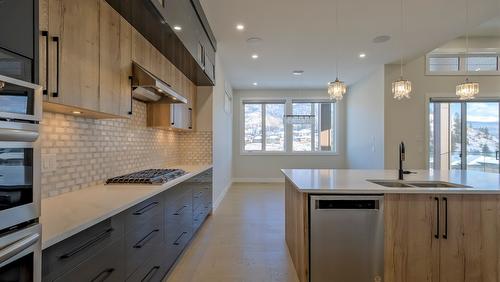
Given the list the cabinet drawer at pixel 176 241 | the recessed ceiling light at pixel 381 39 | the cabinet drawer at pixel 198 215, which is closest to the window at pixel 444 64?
the recessed ceiling light at pixel 381 39

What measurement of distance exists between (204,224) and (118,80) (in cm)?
Result: 264

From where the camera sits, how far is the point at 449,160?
5.91 metres

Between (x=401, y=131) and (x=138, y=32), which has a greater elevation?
(x=138, y=32)

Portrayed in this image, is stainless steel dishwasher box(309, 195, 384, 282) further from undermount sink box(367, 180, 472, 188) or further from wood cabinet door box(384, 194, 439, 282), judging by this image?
undermount sink box(367, 180, 472, 188)

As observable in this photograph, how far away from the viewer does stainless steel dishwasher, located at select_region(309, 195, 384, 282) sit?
210cm

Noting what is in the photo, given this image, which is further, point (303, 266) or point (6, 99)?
point (303, 266)

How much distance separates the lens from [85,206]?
1.58 m

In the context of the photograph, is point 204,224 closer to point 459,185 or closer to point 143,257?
point 143,257

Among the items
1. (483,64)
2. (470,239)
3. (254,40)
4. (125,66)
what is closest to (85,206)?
(125,66)

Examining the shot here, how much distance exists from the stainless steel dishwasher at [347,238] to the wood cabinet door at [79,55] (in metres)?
1.75

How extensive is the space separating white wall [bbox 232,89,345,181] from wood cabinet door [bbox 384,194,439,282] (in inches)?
240

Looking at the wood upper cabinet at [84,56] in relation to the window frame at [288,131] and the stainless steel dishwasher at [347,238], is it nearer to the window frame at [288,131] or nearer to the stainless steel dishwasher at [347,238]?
the stainless steel dishwasher at [347,238]

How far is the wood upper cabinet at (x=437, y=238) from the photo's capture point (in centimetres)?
211

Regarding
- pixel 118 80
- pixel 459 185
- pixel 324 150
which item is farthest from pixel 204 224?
pixel 324 150
